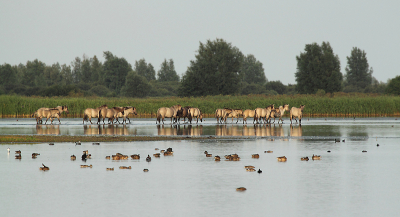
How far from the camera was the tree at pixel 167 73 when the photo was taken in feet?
582

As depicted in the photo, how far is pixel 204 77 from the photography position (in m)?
103

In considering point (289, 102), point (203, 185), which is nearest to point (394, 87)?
point (289, 102)

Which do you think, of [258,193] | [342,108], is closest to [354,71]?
[342,108]

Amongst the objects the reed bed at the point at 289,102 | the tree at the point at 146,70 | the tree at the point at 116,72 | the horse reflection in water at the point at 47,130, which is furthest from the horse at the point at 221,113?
the tree at the point at 146,70

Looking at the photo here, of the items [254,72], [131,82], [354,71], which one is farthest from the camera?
[254,72]

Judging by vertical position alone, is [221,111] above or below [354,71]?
below

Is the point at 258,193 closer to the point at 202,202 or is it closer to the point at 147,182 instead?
the point at 202,202

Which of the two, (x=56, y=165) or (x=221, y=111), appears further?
(x=221, y=111)

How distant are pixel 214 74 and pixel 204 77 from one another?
86.2 inches

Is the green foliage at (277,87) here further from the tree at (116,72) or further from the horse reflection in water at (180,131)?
the horse reflection in water at (180,131)

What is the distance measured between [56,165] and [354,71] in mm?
147751

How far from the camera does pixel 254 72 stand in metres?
174

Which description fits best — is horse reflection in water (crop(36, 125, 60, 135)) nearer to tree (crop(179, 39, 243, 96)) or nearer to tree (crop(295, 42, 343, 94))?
tree (crop(179, 39, 243, 96))

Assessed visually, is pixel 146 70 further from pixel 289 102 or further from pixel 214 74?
pixel 289 102
